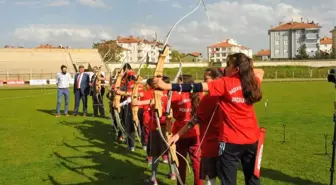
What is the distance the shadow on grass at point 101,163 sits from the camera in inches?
290

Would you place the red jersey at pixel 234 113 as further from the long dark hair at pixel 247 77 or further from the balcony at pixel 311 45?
the balcony at pixel 311 45

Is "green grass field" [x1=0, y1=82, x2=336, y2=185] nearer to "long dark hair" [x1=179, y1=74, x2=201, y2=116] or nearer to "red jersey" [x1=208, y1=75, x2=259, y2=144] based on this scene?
"long dark hair" [x1=179, y1=74, x2=201, y2=116]

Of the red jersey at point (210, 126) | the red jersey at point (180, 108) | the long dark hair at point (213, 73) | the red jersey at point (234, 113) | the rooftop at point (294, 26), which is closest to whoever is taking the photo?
the red jersey at point (234, 113)

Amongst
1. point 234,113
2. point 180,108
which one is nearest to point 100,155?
point 180,108

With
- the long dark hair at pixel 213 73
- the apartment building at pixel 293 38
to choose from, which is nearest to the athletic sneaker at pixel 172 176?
the long dark hair at pixel 213 73

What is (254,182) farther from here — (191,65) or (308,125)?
(191,65)

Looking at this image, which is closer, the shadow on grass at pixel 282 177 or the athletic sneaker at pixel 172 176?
the shadow on grass at pixel 282 177

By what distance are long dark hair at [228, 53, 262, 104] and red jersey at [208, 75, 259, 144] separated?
5 cm

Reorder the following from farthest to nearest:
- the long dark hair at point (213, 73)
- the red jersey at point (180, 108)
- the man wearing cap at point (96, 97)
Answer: the man wearing cap at point (96, 97)
the red jersey at point (180, 108)
the long dark hair at point (213, 73)

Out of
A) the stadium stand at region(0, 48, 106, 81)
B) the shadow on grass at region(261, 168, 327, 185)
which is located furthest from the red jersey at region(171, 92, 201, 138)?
the stadium stand at region(0, 48, 106, 81)

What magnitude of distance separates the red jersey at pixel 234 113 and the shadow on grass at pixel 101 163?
329 cm

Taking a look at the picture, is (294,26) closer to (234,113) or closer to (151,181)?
(151,181)

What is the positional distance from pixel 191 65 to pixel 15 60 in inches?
1302

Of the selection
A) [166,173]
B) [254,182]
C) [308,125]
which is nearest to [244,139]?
[254,182]
